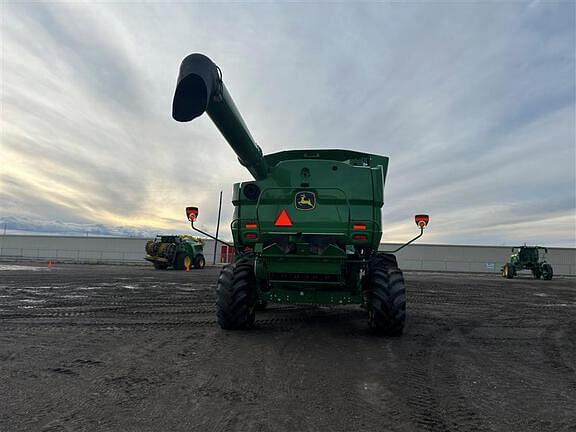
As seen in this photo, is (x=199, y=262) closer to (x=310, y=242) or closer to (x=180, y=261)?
(x=180, y=261)

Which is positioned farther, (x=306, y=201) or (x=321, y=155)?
(x=321, y=155)

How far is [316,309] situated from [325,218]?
353 cm

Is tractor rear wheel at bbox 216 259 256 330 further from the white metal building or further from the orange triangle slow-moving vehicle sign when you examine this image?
the white metal building

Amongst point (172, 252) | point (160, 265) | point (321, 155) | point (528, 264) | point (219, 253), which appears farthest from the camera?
point (219, 253)

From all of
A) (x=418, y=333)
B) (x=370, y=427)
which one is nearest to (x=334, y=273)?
(x=418, y=333)

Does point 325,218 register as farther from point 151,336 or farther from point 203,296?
point 203,296

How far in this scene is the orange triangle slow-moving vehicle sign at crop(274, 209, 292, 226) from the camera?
19.6 ft

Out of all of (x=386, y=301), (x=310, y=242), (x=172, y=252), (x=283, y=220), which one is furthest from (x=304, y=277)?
(x=172, y=252)

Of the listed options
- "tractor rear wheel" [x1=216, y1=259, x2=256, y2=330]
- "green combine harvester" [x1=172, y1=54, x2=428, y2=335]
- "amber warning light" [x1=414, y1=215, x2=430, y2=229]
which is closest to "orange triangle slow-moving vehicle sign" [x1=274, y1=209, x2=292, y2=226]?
"green combine harvester" [x1=172, y1=54, x2=428, y2=335]

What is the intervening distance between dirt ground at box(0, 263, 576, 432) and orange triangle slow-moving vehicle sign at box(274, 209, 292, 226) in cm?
176

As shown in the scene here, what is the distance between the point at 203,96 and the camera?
4.17 metres

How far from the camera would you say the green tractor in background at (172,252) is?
81.8 ft

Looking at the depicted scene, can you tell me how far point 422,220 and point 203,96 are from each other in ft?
13.6

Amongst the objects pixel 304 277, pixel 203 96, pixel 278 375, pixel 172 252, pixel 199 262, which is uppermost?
pixel 203 96
